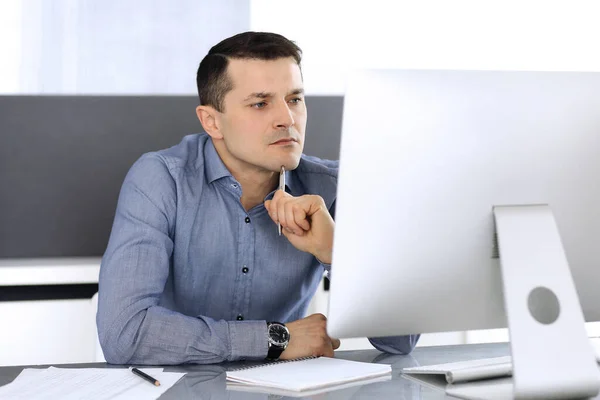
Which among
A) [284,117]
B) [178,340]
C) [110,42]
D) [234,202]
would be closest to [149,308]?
[178,340]

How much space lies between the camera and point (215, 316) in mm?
1954

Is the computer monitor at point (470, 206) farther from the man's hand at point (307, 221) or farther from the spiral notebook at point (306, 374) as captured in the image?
the man's hand at point (307, 221)

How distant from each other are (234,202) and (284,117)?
0.85ft

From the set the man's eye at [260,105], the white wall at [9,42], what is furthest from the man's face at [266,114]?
the white wall at [9,42]

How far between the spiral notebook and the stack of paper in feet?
0.42

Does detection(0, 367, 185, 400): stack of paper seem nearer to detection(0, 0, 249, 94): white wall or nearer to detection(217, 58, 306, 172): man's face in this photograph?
detection(217, 58, 306, 172): man's face

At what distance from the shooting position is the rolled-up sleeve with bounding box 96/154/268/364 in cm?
146

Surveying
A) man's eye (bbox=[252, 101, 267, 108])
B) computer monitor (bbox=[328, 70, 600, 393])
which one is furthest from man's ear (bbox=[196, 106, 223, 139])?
computer monitor (bbox=[328, 70, 600, 393])

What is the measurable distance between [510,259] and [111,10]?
2.17 m

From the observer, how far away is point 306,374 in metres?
1.25

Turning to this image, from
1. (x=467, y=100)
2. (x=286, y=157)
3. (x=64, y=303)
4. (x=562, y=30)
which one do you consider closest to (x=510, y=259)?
(x=467, y=100)

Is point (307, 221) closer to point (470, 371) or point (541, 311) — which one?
point (470, 371)

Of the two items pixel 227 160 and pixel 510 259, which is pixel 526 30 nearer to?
pixel 227 160

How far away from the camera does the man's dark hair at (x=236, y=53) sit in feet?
6.48
